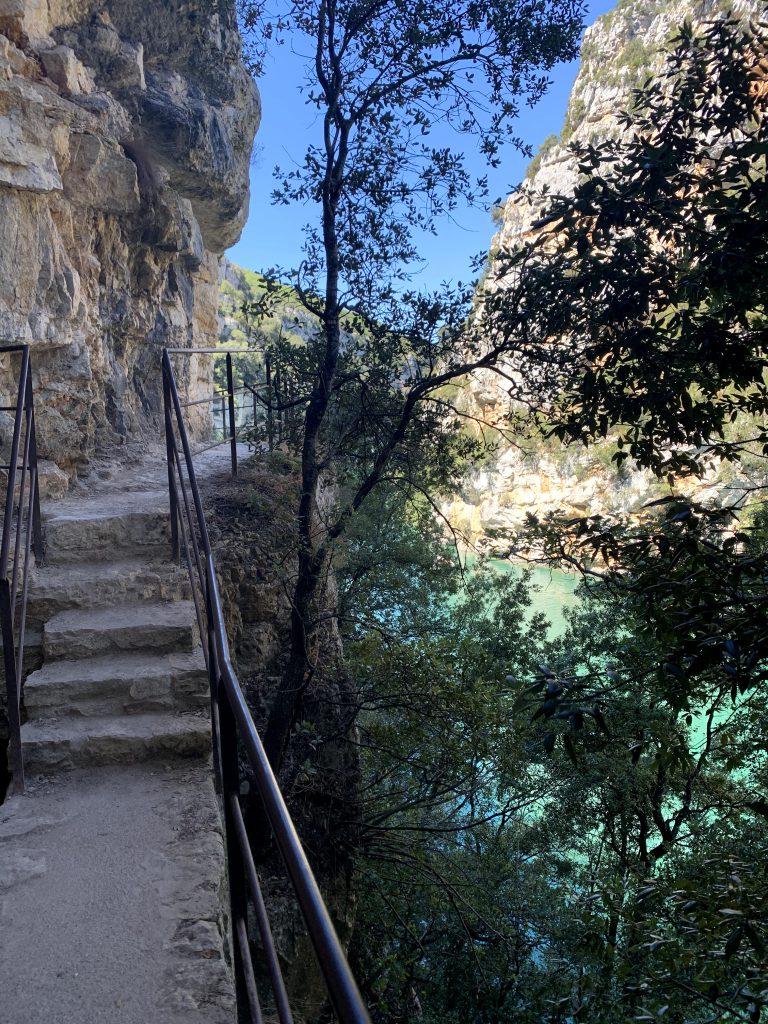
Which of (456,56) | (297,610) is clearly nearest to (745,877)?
(297,610)

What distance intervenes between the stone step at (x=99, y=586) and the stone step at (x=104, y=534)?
142 millimetres

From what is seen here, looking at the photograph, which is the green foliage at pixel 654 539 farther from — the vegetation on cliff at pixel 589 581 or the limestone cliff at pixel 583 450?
the limestone cliff at pixel 583 450

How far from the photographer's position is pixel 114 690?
329cm

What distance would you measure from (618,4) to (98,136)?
64.7 meters

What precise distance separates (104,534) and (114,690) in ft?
4.69

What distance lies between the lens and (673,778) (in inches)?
384

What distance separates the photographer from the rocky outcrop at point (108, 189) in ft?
20.0

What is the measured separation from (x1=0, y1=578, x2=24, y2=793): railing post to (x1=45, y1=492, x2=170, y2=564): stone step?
136cm

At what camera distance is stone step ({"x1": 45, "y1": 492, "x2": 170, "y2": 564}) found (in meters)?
4.36

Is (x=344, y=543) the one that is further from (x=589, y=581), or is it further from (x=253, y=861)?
(x=253, y=861)

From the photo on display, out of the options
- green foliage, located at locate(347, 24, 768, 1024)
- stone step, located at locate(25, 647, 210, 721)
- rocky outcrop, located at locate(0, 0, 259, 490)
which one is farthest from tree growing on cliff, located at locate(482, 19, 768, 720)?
rocky outcrop, located at locate(0, 0, 259, 490)

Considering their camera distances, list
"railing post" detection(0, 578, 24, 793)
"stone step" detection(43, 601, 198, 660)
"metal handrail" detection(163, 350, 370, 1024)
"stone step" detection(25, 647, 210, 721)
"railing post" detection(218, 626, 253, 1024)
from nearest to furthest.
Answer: "metal handrail" detection(163, 350, 370, 1024) < "railing post" detection(218, 626, 253, 1024) < "railing post" detection(0, 578, 24, 793) < "stone step" detection(25, 647, 210, 721) < "stone step" detection(43, 601, 198, 660)

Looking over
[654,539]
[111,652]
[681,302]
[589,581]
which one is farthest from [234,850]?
[589,581]

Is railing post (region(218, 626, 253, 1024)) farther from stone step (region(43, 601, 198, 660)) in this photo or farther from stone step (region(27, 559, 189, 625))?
stone step (region(27, 559, 189, 625))
